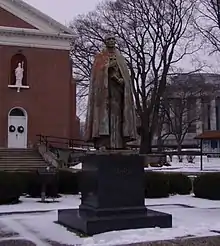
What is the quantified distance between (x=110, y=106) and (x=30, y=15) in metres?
29.1

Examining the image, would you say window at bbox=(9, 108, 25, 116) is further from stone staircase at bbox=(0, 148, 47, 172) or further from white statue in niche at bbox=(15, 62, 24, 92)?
stone staircase at bbox=(0, 148, 47, 172)

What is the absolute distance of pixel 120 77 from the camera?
33.5 ft

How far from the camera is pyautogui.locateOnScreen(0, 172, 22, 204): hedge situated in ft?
47.3

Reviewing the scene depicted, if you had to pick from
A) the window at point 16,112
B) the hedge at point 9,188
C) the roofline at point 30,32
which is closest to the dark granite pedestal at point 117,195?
the hedge at point 9,188

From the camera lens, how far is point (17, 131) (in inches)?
1446

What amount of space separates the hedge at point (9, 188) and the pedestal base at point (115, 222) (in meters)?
5.04

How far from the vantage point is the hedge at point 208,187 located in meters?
16.0

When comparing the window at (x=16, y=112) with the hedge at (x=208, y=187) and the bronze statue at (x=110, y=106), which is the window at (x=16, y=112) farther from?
the bronze statue at (x=110, y=106)

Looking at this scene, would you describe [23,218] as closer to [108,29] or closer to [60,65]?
[60,65]

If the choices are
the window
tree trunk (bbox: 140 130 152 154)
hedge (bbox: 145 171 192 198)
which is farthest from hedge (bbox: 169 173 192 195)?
tree trunk (bbox: 140 130 152 154)

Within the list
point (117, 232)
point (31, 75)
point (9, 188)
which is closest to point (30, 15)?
point (31, 75)

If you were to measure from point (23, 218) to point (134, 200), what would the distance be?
3.17m

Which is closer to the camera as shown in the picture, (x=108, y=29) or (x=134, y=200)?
(x=134, y=200)

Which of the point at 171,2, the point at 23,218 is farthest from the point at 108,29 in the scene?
the point at 23,218
